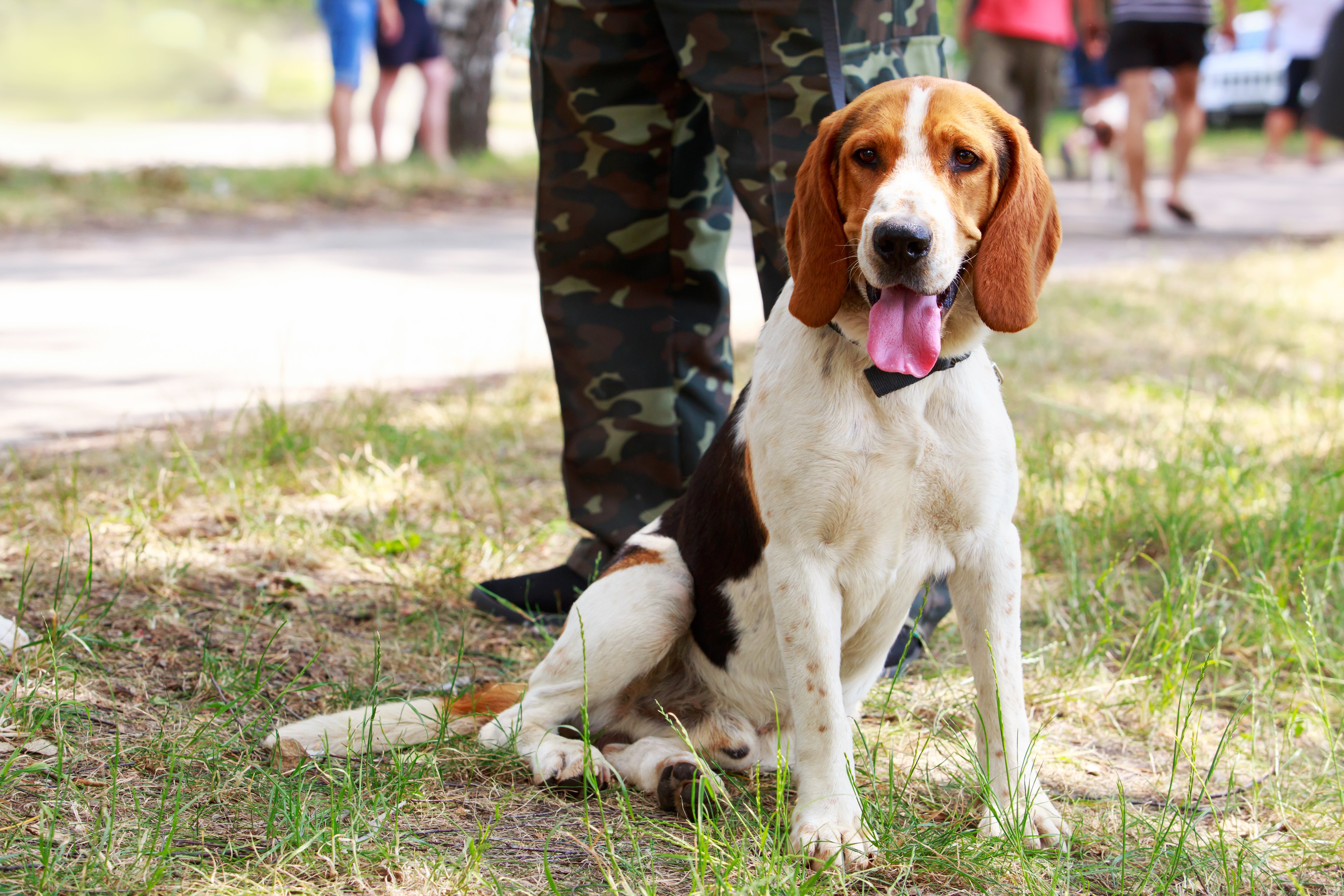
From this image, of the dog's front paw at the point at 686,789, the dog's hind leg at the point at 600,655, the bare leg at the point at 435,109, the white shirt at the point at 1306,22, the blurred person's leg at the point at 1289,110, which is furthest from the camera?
the blurred person's leg at the point at 1289,110

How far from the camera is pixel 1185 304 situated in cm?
689

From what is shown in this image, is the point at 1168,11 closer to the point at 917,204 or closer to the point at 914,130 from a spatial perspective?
the point at 914,130

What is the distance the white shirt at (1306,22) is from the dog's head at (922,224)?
799 centimetres

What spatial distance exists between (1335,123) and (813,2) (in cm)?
A: 705

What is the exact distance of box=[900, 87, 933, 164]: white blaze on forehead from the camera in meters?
2.02

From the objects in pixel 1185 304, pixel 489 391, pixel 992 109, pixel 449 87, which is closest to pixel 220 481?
pixel 489 391

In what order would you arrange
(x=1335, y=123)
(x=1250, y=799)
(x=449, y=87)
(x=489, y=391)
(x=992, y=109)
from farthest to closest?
→ (x=449, y=87), (x=1335, y=123), (x=489, y=391), (x=1250, y=799), (x=992, y=109)

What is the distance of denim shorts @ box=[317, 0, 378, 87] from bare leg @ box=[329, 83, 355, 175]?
3.7 inches

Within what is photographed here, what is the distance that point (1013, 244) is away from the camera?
2051 millimetres

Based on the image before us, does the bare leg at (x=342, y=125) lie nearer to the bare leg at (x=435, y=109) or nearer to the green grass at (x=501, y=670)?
the bare leg at (x=435, y=109)

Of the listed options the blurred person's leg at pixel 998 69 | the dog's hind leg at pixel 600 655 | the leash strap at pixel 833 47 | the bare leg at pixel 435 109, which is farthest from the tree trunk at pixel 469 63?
the dog's hind leg at pixel 600 655

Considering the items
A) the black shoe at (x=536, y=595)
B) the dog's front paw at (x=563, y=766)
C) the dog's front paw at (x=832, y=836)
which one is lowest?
the black shoe at (x=536, y=595)

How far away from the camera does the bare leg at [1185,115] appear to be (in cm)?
930

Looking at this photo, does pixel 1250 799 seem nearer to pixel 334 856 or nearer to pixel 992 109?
pixel 992 109
